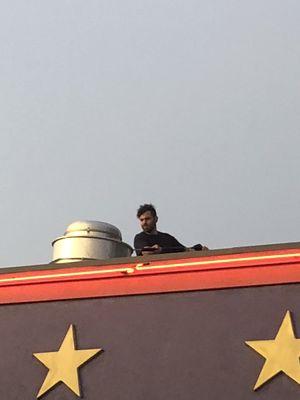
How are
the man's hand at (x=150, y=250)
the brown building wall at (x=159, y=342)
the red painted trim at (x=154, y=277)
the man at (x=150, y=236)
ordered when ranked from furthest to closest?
the man at (x=150, y=236) → the man's hand at (x=150, y=250) → the red painted trim at (x=154, y=277) → the brown building wall at (x=159, y=342)

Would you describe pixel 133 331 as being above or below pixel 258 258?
below

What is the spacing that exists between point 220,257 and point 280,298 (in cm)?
50

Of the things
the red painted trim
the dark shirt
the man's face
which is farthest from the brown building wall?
the man's face

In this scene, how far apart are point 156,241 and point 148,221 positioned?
0.58 ft

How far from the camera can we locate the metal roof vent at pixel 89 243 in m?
6.88

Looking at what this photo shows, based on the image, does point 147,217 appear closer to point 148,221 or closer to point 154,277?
point 148,221

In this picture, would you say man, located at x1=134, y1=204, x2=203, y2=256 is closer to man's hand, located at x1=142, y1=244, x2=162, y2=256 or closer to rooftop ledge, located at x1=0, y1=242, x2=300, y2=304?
man's hand, located at x1=142, y1=244, x2=162, y2=256

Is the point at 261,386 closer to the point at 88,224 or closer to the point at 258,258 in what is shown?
the point at 258,258

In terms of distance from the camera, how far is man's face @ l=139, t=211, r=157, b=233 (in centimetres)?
703

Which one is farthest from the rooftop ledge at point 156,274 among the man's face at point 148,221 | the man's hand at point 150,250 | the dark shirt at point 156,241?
the man's face at point 148,221

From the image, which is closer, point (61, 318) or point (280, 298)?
point (280, 298)

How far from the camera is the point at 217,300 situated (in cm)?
573

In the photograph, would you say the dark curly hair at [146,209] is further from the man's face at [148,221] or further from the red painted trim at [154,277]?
the red painted trim at [154,277]

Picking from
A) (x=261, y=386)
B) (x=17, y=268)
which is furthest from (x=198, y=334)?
(x=17, y=268)
